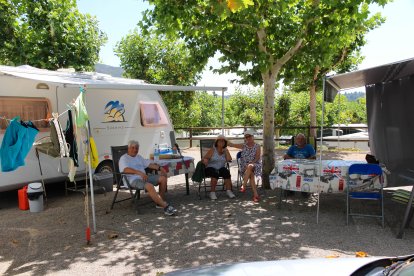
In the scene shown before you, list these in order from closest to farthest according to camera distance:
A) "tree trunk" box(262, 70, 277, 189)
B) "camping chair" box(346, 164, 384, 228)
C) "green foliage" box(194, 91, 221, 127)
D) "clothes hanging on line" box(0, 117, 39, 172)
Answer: "camping chair" box(346, 164, 384, 228) → "clothes hanging on line" box(0, 117, 39, 172) → "tree trunk" box(262, 70, 277, 189) → "green foliage" box(194, 91, 221, 127)

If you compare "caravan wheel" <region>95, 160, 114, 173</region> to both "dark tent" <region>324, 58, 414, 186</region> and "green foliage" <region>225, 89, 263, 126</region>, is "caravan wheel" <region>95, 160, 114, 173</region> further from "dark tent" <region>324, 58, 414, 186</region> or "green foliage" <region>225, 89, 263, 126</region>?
"green foliage" <region>225, 89, 263, 126</region>

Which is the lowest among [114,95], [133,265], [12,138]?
[133,265]

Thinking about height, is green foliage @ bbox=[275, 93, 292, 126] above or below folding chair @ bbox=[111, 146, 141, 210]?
above

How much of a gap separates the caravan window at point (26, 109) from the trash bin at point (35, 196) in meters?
1.01

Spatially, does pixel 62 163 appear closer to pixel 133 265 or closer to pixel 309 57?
pixel 133 265

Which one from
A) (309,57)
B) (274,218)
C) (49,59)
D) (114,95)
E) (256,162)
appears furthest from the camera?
(49,59)

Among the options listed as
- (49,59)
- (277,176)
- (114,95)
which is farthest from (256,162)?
(49,59)

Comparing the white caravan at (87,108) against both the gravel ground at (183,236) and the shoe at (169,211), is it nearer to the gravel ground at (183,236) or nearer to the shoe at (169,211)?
the gravel ground at (183,236)

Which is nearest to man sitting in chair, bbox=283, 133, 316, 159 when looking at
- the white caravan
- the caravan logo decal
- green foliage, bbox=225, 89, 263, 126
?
the white caravan

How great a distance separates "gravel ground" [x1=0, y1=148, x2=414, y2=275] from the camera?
3.96 metres

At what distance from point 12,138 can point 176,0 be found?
319 centimetres

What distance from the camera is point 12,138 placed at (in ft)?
18.2

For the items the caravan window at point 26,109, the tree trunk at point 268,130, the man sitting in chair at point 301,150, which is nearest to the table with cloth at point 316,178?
the man sitting in chair at point 301,150

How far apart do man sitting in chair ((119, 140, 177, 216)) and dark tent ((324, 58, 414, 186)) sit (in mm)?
2937
